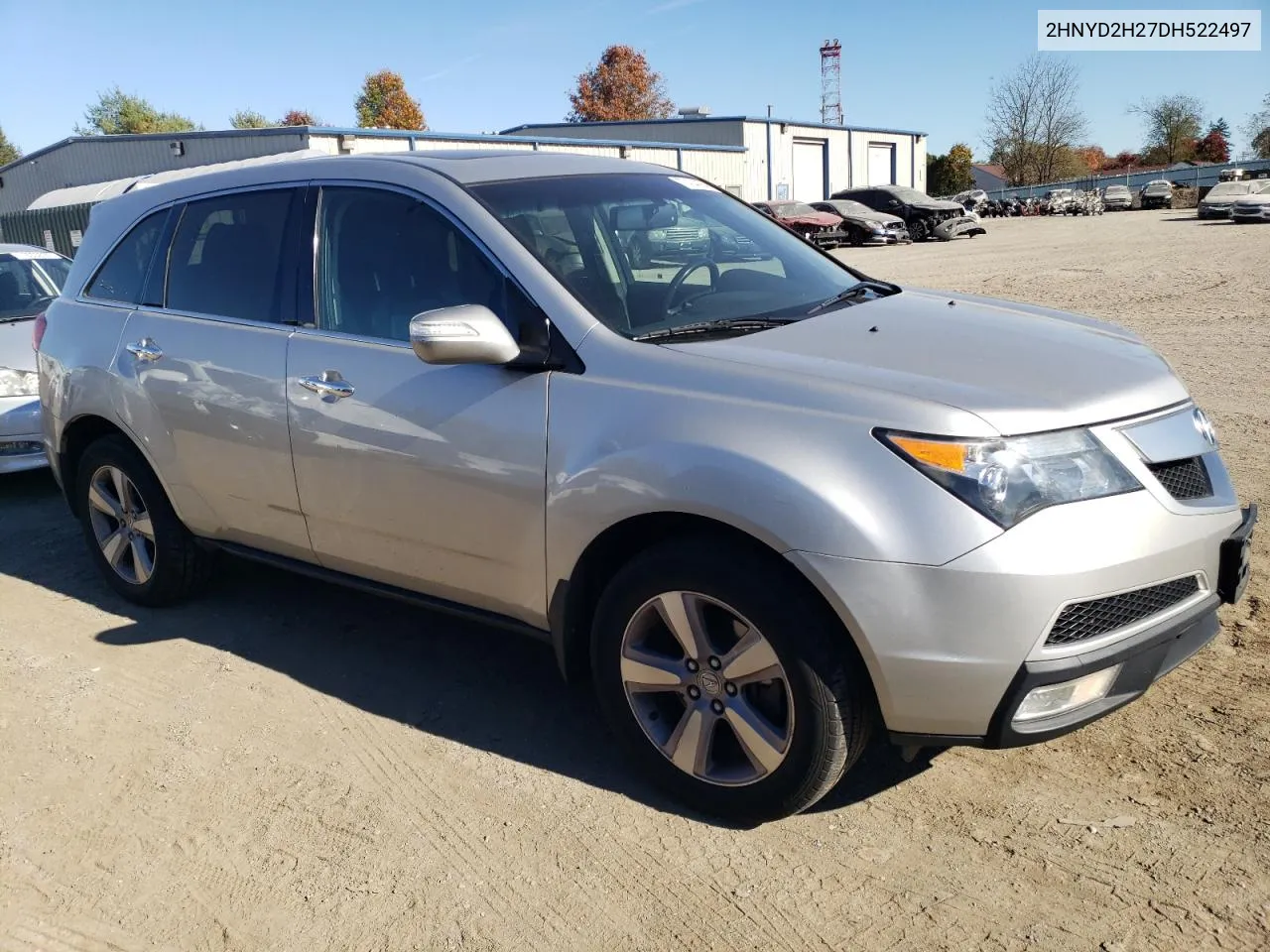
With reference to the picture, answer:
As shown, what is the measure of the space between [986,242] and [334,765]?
30.7 m

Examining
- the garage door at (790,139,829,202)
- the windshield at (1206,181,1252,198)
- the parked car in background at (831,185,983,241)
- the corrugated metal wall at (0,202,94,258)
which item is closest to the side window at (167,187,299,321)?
the corrugated metal wall at (0,202,94,258)

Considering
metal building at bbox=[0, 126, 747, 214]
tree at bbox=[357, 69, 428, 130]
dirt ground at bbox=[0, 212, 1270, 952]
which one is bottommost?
dirt ground at bbox=[0, 212, 1270, 952]

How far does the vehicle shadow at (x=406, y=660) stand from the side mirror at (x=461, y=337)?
1.30 meters

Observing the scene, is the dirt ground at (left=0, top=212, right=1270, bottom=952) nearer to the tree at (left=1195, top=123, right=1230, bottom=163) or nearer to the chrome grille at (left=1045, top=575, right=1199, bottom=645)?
the chrome grille at (left=1045, top=575, right=1199, bottom=645)

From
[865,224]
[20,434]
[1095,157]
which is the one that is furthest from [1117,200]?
[1095,157]

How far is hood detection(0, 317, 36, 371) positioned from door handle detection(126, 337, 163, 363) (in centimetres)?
317

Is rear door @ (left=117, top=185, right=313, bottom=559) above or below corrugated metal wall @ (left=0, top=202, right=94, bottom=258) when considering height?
below

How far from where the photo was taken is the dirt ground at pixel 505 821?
8.66ft

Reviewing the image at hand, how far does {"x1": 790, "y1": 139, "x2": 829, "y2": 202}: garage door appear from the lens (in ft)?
155

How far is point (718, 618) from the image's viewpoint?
9.64ft

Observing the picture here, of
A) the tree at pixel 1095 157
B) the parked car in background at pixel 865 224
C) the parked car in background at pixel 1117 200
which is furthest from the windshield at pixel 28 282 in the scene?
the tree at pixel 1095 157

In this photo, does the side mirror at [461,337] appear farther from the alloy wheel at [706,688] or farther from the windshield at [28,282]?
the windshield at [28,282]

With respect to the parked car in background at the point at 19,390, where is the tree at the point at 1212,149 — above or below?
above

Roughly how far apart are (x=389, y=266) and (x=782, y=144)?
4452 cm
